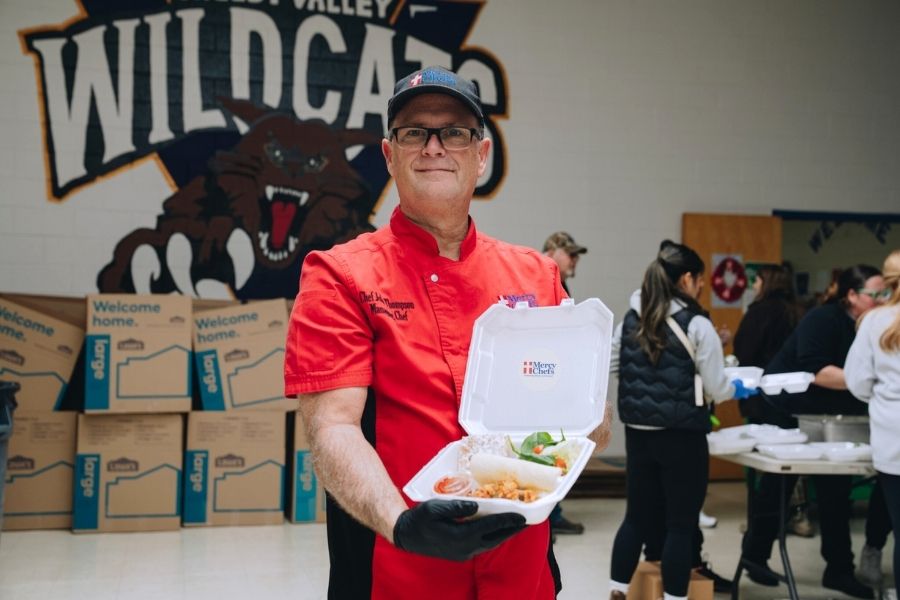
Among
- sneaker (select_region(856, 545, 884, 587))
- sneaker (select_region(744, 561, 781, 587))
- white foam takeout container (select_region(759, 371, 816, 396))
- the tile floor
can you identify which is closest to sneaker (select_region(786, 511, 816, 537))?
the tile floor

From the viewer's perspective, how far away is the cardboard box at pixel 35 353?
514cm

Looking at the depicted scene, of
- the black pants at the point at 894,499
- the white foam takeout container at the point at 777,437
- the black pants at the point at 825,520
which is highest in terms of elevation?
the white foam takeout container at the point at 777,437

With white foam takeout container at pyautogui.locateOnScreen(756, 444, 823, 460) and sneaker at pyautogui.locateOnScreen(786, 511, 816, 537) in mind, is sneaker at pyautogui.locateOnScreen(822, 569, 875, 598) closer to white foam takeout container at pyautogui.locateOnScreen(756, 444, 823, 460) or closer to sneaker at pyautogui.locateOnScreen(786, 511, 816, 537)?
white foam takeout container at pyautogui.locateOnScreen(756, 444, 823, 460)

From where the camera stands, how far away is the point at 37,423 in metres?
5.17

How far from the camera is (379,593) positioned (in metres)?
1.43

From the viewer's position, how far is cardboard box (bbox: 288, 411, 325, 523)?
546 centimetres

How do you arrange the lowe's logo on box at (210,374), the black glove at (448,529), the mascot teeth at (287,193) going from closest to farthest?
the black glove at (448,529) → the lowe's logo on box at (210,374) → the mascot teeth at (287,193)

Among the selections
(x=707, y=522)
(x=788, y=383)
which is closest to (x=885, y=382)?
(x=788, y=383)

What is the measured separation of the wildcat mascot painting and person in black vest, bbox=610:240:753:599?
299 cm

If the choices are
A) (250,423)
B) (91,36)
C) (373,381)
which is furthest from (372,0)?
(373,381)

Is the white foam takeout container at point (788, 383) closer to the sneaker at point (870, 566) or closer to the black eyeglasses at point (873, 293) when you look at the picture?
the black eyeglasses at point (873, 293)

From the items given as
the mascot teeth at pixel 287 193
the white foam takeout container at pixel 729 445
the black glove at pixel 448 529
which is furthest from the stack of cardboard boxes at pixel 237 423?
the black glove at pixel 448 529

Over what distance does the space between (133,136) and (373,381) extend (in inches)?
200

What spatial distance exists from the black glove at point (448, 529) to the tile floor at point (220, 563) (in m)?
3.12
